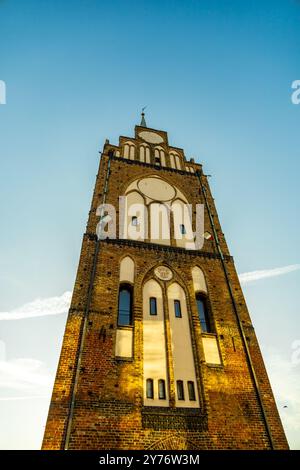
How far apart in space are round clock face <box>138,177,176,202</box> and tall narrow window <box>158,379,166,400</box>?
7.23 metres

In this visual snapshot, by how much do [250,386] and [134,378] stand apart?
3.02 m

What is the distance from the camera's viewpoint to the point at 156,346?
23.9 feet

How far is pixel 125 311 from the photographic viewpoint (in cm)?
816

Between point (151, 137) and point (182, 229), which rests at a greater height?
point (151, 137)

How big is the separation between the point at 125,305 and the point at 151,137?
436 inches

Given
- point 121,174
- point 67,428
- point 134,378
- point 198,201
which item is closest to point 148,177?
point 121,174

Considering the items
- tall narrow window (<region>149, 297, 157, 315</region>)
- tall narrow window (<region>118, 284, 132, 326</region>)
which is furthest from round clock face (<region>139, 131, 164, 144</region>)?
tall narrow window (<region>149, 297, 157, 315</region>)

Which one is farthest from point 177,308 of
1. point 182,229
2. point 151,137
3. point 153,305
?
point 151,137

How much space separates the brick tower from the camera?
5.94 metres

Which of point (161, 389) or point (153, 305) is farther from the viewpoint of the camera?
point (153, 305)

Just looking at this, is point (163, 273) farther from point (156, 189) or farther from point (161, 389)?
point (156, 189)

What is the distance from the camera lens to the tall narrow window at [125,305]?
790cm

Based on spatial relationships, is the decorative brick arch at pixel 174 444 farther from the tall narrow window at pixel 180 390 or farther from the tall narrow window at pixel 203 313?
the tall narrow window at pixel 203 313
